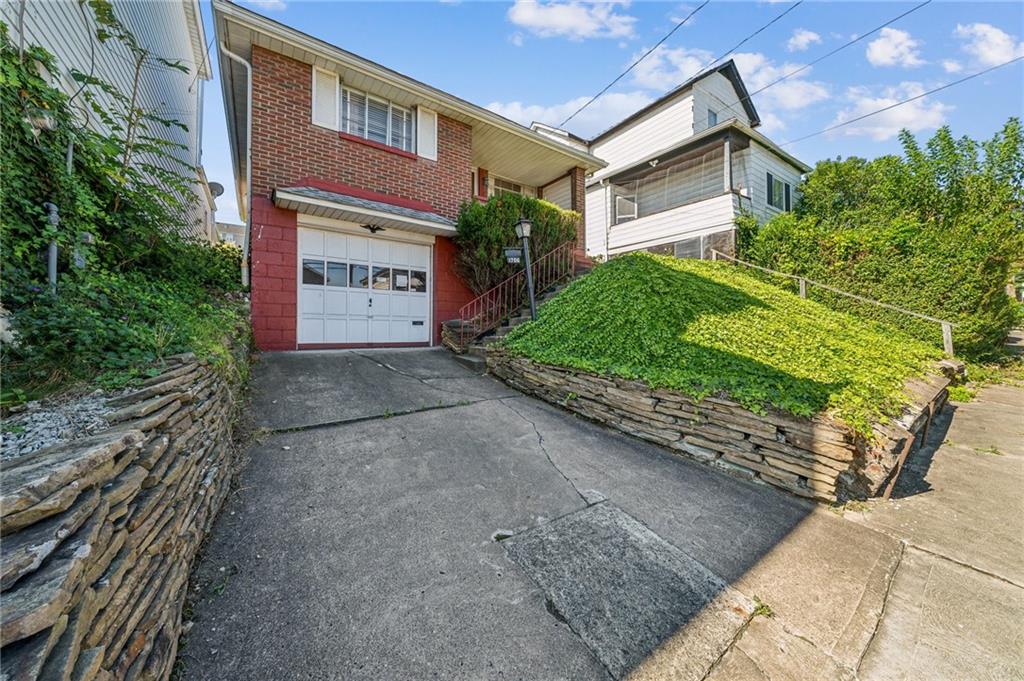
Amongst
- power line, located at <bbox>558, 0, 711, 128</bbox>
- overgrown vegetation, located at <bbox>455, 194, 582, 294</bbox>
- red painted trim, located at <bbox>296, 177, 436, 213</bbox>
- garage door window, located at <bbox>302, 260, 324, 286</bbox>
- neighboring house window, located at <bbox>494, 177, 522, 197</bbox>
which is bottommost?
garage door window, located at <bbox>302, 260, 324, 286</bbox>

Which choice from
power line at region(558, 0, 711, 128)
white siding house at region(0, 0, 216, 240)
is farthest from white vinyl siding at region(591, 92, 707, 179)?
white siding house at region(0, 0, 216, 240)

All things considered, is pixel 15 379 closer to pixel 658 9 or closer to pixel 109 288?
pixel 109 288

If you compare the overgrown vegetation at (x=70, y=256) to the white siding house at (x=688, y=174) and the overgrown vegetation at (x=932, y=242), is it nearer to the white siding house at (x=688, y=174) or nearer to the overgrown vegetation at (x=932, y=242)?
the white siding house at (x=688, y=174)

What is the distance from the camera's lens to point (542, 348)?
541cm

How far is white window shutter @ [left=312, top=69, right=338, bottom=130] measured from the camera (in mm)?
6375

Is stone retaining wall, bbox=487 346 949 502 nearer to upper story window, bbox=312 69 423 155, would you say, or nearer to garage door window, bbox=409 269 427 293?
garage door window, bbox=409 269 427 293

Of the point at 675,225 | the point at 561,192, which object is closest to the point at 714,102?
the point at 675,225

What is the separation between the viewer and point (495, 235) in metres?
7.08

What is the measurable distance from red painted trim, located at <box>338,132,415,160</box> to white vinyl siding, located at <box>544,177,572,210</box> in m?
4.55

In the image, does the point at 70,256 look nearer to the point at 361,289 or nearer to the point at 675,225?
the point at 361,289

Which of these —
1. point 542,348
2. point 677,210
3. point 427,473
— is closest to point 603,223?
point 677,210

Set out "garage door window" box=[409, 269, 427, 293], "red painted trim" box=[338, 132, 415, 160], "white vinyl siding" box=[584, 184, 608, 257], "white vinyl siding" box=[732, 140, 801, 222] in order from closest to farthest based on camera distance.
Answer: "red painted trim" box=[338, 132, 415, 160]
"garage door window" box=[409, 269, 427, 293]
"white vinyl siding" box=[732, 140, 801, 222]
"white vinyl siding" box=[584, 184, 608, 257]

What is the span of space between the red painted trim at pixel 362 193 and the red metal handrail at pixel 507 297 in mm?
2149

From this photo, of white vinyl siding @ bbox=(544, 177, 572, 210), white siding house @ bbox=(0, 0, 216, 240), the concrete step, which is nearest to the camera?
white siding house @ bbox=(0, 0, 216, 240)
